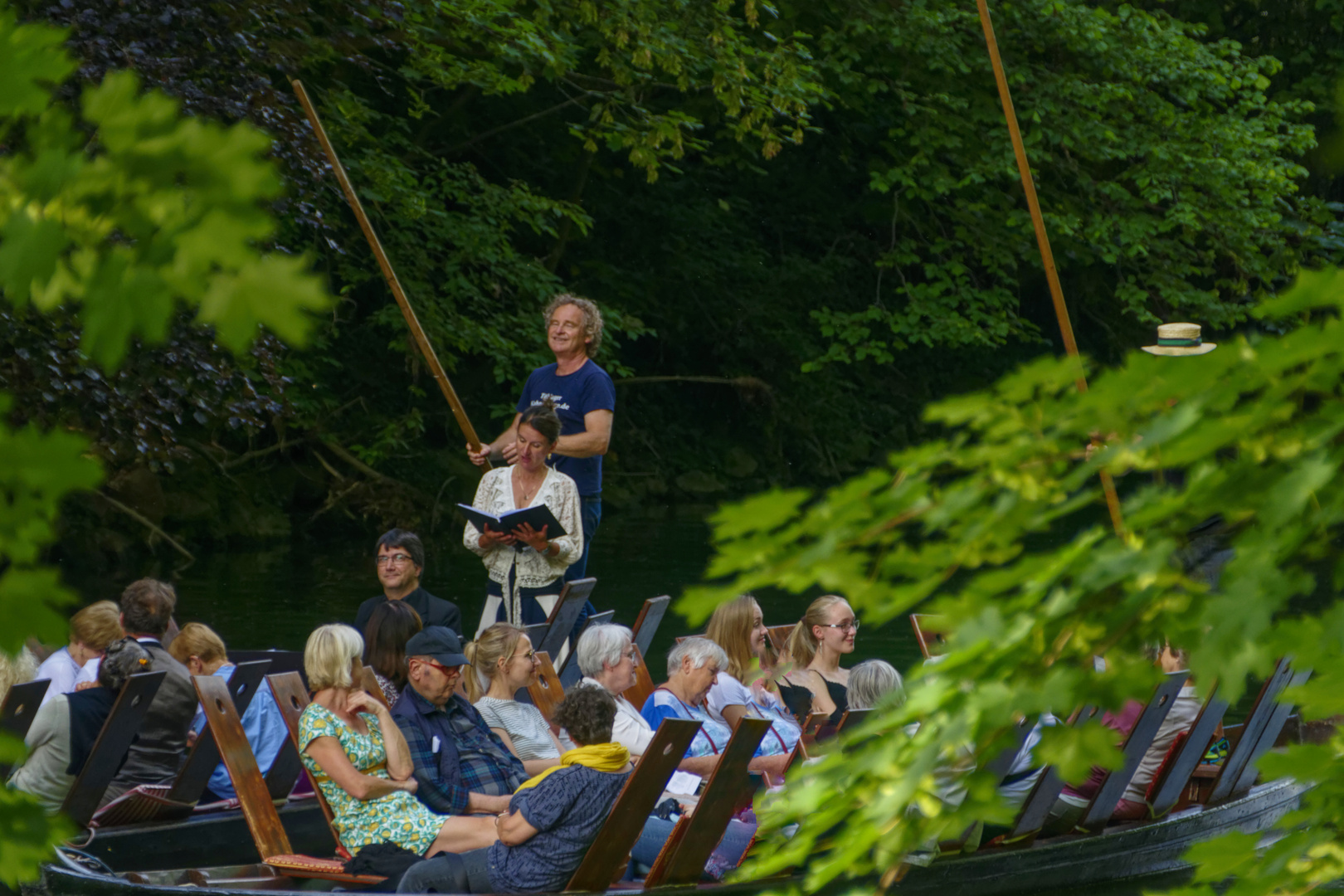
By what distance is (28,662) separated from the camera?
5.86 metres

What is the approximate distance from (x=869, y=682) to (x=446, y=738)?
4.72 feet

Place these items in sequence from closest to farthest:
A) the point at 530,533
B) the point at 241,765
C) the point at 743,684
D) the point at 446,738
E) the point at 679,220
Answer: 1. the point at 241,765
2. the point at 446,738
3. the point at 743,684
4. the point at 530,533
5. the point at 679,220

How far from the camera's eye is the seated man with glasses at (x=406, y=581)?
6453mm

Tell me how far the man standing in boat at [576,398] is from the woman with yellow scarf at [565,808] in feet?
7.03

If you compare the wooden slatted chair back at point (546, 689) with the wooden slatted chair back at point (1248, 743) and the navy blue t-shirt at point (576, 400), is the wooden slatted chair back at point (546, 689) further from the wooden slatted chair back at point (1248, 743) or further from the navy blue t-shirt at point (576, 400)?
the wooden slatted chair back at point (1248, 743)

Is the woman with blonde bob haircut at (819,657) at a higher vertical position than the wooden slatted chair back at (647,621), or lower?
higher

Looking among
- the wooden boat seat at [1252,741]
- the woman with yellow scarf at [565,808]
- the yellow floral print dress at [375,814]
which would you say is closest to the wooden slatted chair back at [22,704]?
the yellow floral print dress at [375,814]

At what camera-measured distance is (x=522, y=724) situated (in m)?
5.75

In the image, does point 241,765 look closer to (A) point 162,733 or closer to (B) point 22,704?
(B) point 22,704

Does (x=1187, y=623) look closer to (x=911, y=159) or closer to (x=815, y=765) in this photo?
(x=815, y=765)

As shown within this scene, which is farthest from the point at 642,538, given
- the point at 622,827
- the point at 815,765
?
the point at 815,765

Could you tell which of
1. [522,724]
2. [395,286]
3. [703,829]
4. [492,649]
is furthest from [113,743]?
[395,286]

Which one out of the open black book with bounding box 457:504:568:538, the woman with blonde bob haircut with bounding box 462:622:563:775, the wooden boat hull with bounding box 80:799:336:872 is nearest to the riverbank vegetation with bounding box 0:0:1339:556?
the open black book with bounding box 457:504:568:538

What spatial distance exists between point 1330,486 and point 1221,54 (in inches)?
740
